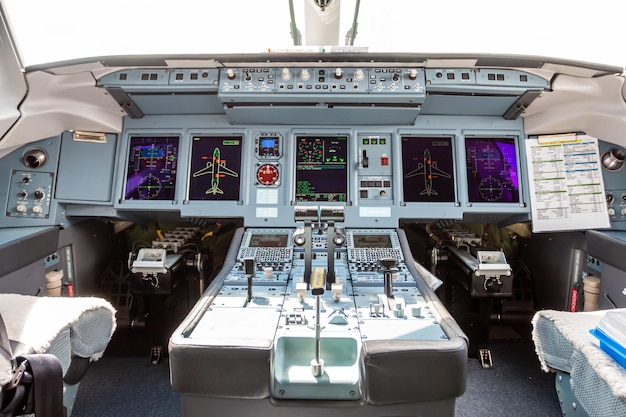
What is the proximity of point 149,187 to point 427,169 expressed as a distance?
1941mm

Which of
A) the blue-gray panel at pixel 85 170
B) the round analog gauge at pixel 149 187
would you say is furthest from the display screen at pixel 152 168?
the blue-gray panel at pixel 85 170

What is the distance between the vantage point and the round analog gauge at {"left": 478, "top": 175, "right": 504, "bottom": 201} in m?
2.84

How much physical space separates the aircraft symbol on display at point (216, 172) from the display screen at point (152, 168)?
0.20m

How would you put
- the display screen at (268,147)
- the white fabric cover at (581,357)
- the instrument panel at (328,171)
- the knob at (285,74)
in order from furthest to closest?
the display screen at (268,147), the instrument panel at (328,171), the knob at (285,74), the white fabric cover at (581,357)

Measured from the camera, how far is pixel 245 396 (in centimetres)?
142

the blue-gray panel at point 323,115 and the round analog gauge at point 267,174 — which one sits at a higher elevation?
the blue-gray panel at point 323,115

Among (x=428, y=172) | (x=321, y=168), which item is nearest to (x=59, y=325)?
(x=321, y=168)

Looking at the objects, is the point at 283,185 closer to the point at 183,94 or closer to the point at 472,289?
the point at 183,94

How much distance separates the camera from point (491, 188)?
2.85 metres

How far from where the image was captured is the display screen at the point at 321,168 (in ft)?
9.37

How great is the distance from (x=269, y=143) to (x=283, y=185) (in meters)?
0.33

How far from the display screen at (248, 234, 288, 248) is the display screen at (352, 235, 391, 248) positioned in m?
0.45

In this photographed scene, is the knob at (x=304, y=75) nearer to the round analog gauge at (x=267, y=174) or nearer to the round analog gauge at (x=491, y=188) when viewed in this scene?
the round analog gauge at (x=267, y=174)

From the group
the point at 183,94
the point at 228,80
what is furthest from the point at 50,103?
the point at 228,80
